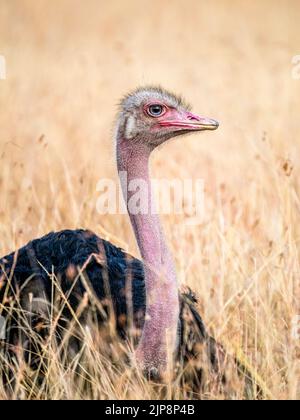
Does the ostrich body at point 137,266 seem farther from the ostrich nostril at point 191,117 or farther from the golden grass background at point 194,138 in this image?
the golden grass background at point 194,138

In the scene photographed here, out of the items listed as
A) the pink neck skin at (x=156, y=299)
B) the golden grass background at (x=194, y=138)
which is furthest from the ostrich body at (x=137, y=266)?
the golden grass background at (x=194, y=138)

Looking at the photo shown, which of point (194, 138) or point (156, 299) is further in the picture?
point (194, 138)

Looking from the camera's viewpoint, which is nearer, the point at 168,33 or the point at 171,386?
the point at 171,386

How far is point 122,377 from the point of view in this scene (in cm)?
428

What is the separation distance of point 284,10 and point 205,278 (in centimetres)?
793

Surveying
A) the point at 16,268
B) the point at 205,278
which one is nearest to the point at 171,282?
the point at 16,268

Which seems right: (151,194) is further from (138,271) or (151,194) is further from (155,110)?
(138,271)

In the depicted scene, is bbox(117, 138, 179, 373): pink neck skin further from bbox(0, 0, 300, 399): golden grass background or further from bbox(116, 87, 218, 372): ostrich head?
bbox(0, 0, 300, 399): golden grass background

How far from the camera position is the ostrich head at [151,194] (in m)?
4.28

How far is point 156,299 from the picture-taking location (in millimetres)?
4277

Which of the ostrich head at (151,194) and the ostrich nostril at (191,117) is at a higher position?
the ostrich nostril at (191,117)

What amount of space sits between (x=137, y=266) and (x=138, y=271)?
0.30 ft

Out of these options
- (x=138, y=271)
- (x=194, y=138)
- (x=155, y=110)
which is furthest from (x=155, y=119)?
(x=194, y=138)
